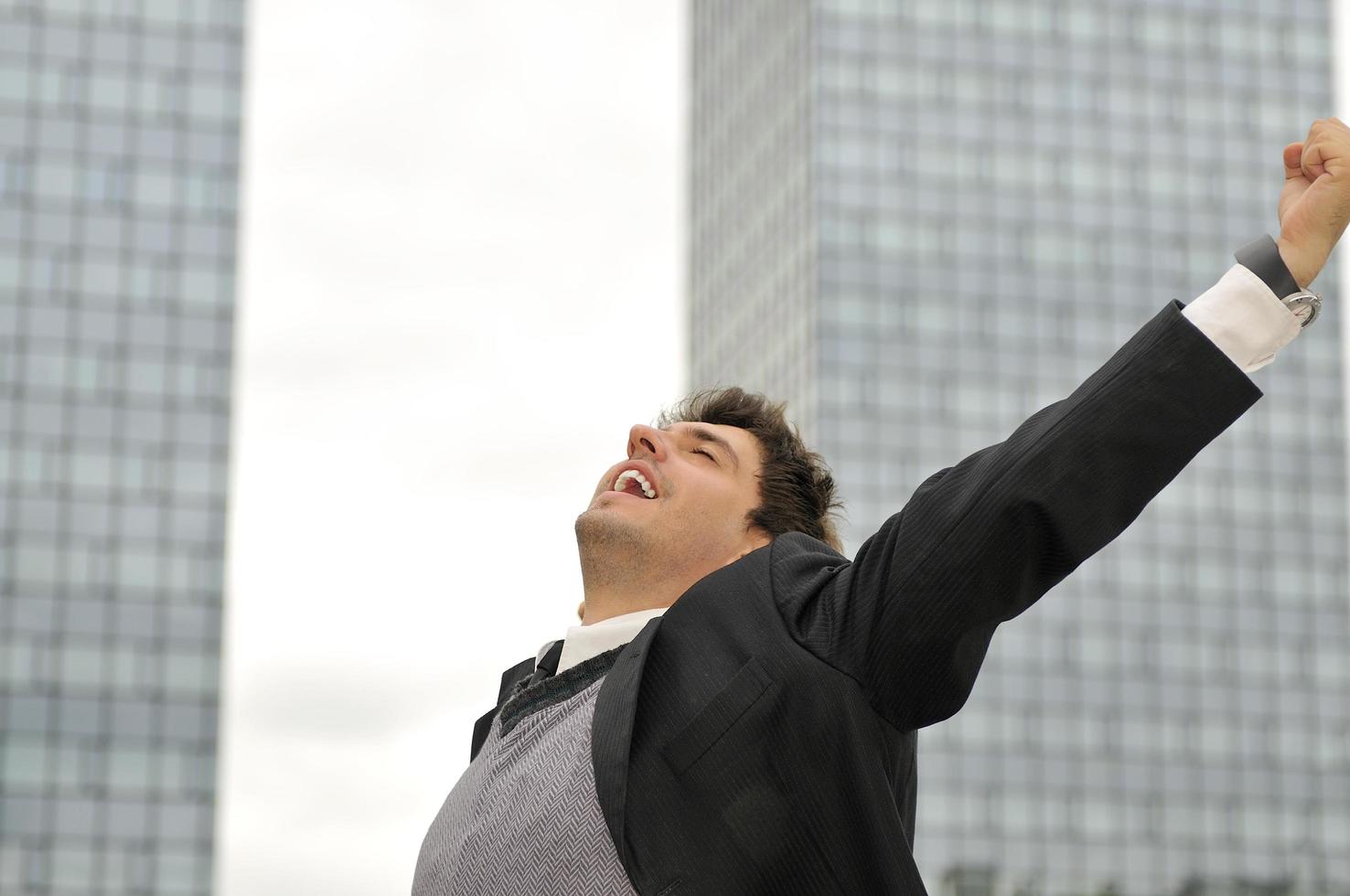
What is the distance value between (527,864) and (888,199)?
8205cm

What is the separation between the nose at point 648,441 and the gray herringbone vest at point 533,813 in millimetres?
574

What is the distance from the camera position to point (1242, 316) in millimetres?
3014

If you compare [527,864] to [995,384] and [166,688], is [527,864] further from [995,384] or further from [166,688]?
[995,384]

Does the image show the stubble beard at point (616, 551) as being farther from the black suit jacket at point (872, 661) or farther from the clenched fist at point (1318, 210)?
the clenched fist at point (1318, 210)

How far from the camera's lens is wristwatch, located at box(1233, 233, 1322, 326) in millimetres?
3049

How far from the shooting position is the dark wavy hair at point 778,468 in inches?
159

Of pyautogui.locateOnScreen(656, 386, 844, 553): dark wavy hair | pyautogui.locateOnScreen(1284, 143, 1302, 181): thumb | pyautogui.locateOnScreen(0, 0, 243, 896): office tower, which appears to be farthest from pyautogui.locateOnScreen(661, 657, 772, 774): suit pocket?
pyautogui.locateOnScreen(0, 0, 243, 896): office tower

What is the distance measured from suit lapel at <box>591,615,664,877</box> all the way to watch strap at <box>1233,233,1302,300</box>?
114cm

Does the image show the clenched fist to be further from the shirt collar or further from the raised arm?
the shirt collar

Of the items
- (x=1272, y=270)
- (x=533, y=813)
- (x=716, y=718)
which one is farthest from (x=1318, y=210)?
(x=533, y=813)

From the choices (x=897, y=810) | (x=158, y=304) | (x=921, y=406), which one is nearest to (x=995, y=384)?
(x=921, y=406)

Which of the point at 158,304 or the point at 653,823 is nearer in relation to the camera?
the point at 653,823

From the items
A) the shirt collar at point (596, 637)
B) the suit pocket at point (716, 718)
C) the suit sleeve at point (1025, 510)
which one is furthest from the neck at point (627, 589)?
the suit sleeve at point (1025, 510)

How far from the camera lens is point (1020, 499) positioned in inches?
113
